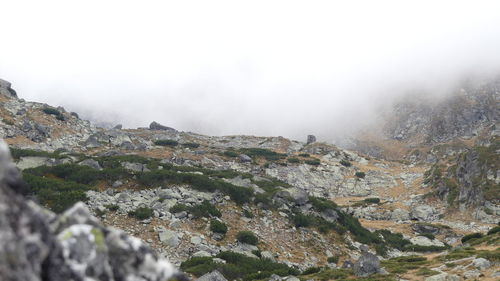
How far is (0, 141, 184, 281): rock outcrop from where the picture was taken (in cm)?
285

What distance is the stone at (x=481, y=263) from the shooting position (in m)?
15.9

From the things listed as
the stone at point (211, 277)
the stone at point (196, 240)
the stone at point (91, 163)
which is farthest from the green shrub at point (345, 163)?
the stone at point (211, 277)

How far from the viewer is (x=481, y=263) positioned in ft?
52.9

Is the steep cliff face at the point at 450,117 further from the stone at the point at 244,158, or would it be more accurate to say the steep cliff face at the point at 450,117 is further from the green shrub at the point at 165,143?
the green shrub at the point at 165,143

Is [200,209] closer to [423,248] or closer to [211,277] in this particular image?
[211,277]

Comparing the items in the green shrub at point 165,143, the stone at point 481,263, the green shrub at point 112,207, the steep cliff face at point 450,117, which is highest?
the steep cliff face at point 450,117

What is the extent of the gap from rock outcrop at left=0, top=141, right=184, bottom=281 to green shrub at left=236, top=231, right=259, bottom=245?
2129 centimetres

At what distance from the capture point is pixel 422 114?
12425 cm

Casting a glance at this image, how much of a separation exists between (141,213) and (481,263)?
19297 millimetres

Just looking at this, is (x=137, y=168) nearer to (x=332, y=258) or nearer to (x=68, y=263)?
(x=332, y=258)

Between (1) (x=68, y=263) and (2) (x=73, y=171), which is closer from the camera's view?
(1) (x=68, y=263)

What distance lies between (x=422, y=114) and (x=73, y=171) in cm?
12147

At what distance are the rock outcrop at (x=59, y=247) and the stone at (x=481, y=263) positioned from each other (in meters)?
16.8

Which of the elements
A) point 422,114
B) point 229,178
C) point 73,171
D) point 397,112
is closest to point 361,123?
point 397,112
